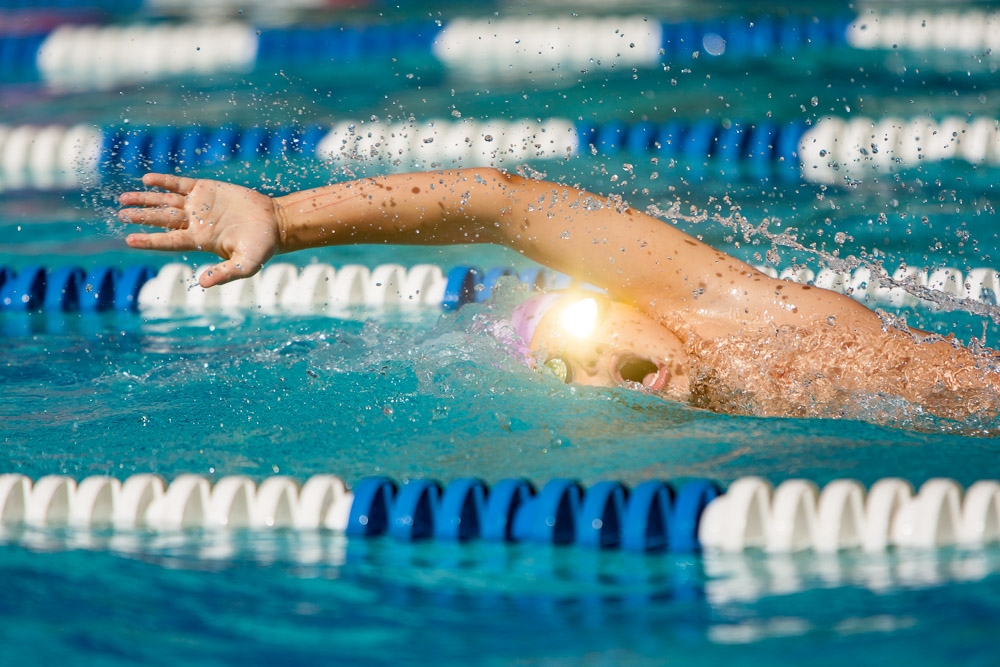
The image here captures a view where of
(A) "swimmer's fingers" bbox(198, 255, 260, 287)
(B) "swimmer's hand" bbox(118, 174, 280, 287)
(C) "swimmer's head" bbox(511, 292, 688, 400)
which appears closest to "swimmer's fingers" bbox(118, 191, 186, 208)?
(B) "swimmer's hand" bbox(118, 174, 280, 287)

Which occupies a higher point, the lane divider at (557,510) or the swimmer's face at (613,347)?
the swimmer's face at (613,347)

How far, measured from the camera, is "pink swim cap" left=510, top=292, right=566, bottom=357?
94.4 inches

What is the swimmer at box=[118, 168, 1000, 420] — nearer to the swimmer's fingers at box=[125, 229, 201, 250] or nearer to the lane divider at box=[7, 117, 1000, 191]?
the swimmer's fingers at box=[125, 229, 201, 250]

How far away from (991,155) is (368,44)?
265 centimetres

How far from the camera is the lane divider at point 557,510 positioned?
1.77 m

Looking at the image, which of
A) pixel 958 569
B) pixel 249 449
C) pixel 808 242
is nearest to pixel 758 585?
pixel 958 569

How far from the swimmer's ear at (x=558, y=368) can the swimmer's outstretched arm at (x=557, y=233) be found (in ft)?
0.56

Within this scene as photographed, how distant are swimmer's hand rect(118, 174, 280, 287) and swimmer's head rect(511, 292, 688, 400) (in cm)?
53

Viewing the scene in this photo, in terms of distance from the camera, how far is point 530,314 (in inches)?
95.9

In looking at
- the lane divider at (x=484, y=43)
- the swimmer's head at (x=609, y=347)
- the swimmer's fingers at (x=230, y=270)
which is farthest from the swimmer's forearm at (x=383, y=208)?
the lane divider at (x=484, y=43)

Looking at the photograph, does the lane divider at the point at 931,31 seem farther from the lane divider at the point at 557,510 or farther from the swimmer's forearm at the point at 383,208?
the lane divider at the point at 557,510

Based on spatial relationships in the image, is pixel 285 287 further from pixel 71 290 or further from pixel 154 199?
pixel 154 199

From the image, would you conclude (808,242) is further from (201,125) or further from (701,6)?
(701,6)

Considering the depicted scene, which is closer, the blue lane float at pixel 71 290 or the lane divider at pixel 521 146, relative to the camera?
the blue lane float at pixel 71 290
